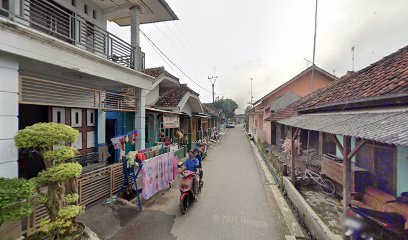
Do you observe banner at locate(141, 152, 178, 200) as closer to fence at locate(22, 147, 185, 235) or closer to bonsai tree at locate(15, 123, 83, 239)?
fence at locate(22, 147, 185, 235)

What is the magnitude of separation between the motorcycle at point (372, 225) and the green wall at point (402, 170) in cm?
152

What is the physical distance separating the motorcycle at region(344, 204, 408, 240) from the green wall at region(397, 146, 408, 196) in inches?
59.8

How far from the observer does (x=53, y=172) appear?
3.72 meters

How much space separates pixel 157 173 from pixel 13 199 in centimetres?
468

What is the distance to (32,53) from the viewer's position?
4434 mm

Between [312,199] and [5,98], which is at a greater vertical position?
[5,98]

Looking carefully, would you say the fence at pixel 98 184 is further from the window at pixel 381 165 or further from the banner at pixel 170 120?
the window at pixel 381 165

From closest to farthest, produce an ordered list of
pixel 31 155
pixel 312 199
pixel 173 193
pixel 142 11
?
pixel 31 155 → pixel 312 199 → pixel 173 193 → pixel 142 11

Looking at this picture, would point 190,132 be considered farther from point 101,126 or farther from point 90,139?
point 90,139

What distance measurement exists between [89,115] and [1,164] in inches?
176

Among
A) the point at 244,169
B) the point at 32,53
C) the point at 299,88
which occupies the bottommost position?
the point at 244,169

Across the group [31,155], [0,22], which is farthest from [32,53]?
[31,155]

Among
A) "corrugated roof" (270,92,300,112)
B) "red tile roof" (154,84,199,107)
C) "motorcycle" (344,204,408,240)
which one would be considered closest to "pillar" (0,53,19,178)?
"motorcycle" (344,204,408,240)

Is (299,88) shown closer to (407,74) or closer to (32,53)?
(407,74)
